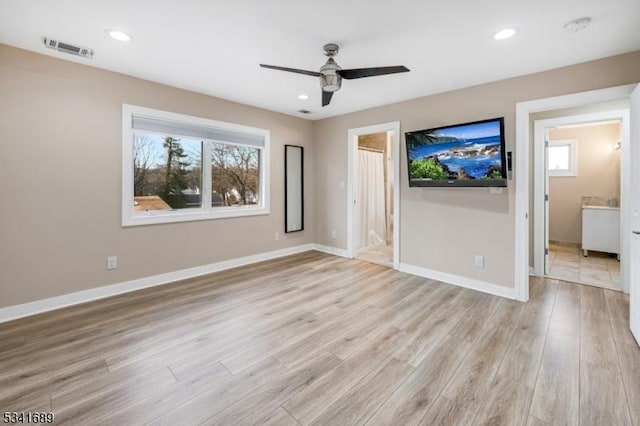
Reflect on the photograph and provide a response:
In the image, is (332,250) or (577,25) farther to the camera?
(332,250)

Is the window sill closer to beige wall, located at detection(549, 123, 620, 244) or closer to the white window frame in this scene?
the white window frame

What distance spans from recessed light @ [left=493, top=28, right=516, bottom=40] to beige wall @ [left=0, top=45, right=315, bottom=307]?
354cm

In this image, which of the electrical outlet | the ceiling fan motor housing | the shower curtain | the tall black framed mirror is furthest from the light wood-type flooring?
the shower curtain

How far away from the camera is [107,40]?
103 inches

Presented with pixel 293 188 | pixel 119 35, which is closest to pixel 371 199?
pixel 293 188

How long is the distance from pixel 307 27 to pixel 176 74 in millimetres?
1841

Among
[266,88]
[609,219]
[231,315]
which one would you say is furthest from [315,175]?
[609,219]

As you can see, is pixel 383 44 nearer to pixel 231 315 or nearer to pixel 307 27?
pixel 307 27

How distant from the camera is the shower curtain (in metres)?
5.66

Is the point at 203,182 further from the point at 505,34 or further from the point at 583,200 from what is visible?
the point at 583,200

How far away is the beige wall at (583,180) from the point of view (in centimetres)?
540

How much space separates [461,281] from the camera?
12.5 feet

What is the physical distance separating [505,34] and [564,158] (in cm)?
491

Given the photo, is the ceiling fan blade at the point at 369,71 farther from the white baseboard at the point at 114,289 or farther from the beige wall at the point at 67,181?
the white baseboard at the point at 114,289
